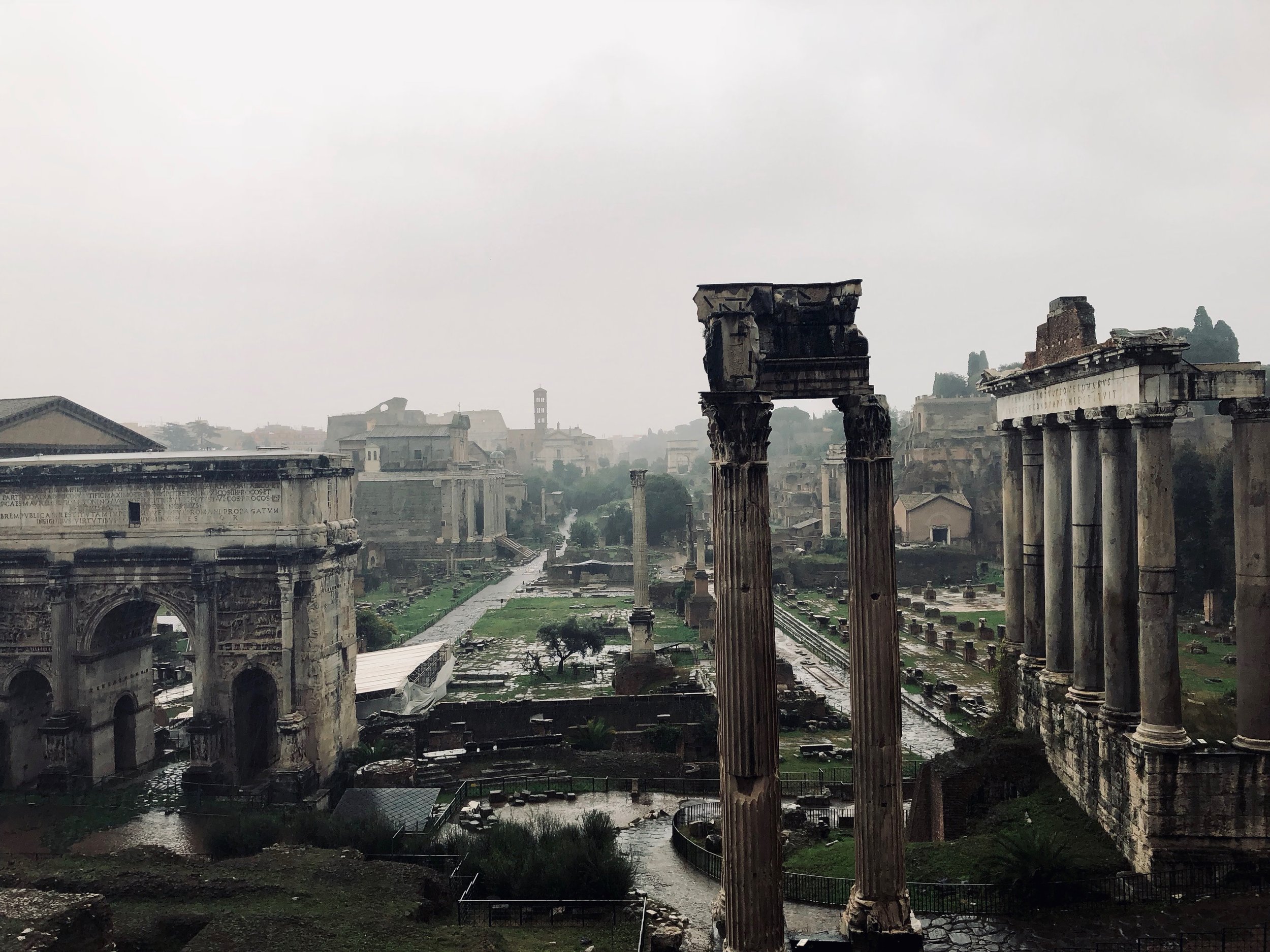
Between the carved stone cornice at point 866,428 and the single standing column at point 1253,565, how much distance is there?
22.1ft

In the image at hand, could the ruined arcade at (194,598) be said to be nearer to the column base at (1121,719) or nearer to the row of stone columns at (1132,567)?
the row of stone columns at (1132,567)

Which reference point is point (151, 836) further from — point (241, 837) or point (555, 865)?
point (555, 865)

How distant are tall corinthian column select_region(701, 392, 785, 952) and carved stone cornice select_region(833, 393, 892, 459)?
1159 millimetres

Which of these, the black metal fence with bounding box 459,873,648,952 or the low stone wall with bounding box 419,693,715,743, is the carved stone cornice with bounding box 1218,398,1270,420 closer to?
the black metal fence with bounding box 459,873,648,952

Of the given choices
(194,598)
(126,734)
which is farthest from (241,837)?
(126,734)

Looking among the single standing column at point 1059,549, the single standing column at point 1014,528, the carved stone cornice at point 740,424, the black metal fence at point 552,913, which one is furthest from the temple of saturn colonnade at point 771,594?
the single standing column at point 1014,528

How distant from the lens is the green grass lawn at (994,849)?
12344 millimetres

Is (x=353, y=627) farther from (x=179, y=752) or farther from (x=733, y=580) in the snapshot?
(x=733, y=580)

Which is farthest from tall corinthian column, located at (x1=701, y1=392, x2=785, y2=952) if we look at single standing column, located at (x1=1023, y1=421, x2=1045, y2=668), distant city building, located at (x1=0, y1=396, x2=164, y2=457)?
distant city building, located at (x1=0, y1=396, x2=164, y2=457)

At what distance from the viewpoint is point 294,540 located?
68.7ft

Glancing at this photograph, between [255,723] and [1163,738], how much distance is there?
1857 cm

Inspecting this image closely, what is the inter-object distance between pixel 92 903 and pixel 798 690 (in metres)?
19.9

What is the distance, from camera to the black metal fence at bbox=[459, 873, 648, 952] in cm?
1336

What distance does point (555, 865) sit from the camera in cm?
1416
